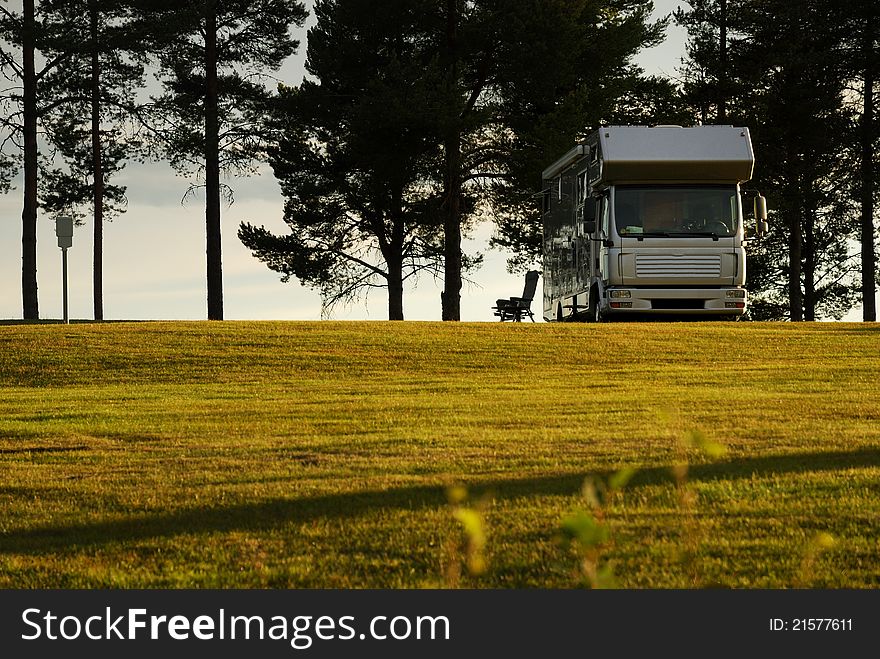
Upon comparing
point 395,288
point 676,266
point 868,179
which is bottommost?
point 676,266

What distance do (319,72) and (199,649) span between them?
1454 inches

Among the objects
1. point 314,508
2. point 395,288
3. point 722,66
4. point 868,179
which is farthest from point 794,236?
point 314,508

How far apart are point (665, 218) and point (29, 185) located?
20.2 meters

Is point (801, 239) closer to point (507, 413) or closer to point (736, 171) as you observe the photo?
point (736, 171)

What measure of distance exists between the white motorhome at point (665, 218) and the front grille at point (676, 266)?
18 mm

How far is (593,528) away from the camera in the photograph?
230 centimetres

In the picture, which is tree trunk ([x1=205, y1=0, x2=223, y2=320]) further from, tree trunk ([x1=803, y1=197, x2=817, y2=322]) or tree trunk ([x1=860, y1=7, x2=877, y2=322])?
tree trunk ([x1=803, y1=197, x2=817, y2=322])

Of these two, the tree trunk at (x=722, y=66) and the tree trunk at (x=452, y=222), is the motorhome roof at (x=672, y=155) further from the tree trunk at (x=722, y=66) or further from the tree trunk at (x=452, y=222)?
the tree trunk at (x=722, y=66)

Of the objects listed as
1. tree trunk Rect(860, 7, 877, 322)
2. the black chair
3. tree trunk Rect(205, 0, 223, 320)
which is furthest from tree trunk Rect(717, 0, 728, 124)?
tree trunk Rect(205, 0, 223, 320)

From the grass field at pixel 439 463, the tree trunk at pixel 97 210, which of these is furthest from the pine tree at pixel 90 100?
the grass field at pixel 439 463

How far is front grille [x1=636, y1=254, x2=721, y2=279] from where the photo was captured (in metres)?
22.7

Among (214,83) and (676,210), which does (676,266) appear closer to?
(676,210)

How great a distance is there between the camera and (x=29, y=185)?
35344mm

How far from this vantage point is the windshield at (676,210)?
73.7 ft
